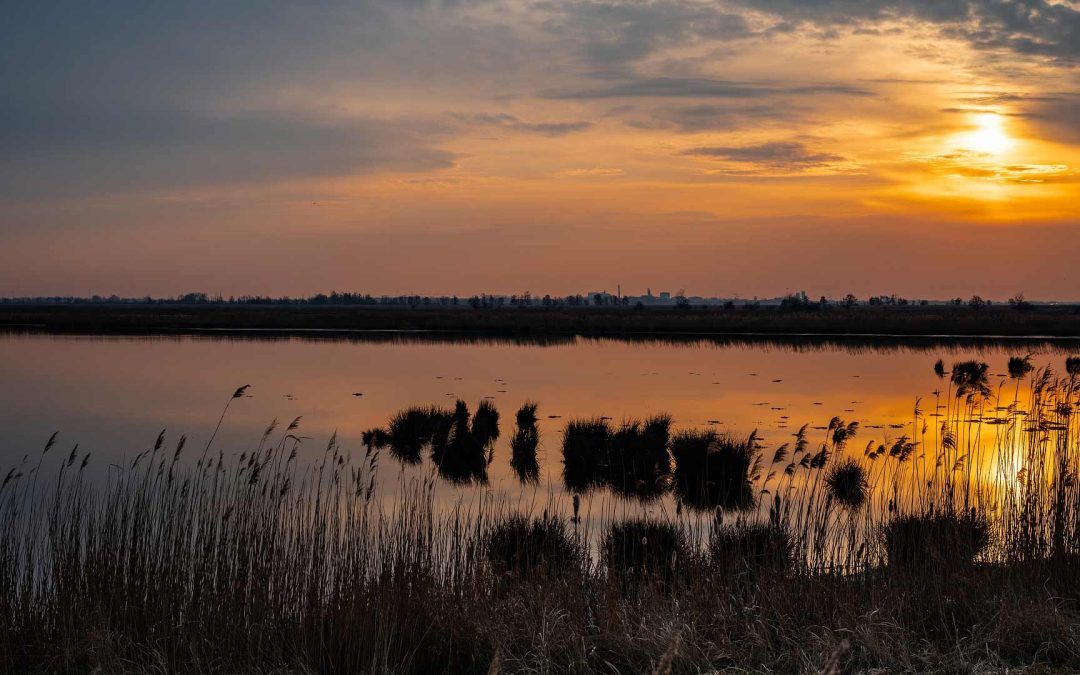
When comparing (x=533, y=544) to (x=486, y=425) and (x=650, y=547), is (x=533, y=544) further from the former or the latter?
(x=486, y=425)

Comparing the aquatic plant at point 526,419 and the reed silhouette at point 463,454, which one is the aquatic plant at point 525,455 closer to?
the aquatic plant at point 526,419

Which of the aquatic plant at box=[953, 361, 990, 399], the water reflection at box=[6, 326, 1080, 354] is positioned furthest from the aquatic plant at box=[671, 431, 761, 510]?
the water reflection at box=[6, 326, 1080, 354]

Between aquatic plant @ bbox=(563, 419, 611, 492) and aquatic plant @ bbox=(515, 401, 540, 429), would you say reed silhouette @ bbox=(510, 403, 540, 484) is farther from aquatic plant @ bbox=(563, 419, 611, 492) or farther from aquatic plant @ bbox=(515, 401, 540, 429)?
aquatic plant @ bbox=(563, 419, 611, 492)

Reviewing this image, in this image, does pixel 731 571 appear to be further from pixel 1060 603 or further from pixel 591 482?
pixel 591 482

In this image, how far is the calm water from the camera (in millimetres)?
20922

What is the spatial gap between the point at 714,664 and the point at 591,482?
9898 mm

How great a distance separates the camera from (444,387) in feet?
98.6

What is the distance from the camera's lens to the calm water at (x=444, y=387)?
824 inches

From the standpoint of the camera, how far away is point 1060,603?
6621 mm

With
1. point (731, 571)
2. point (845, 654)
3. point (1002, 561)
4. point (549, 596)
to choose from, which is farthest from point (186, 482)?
point (1002, 561)

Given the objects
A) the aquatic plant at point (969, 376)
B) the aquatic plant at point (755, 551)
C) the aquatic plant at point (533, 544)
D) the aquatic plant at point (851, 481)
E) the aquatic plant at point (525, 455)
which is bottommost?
the aquatic plant at point (525, 455)

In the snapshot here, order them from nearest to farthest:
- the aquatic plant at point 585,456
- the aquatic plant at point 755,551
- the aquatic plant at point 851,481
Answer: the aquatic plant at point 755,551 → the aquatic plant at point 851,481 → the aquatic plant at point 585,456

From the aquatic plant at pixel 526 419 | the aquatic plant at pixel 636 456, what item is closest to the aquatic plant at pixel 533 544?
the aquatic plant at pixel 636 456

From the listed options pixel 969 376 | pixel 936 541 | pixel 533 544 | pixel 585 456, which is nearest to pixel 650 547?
pixel 533 544
